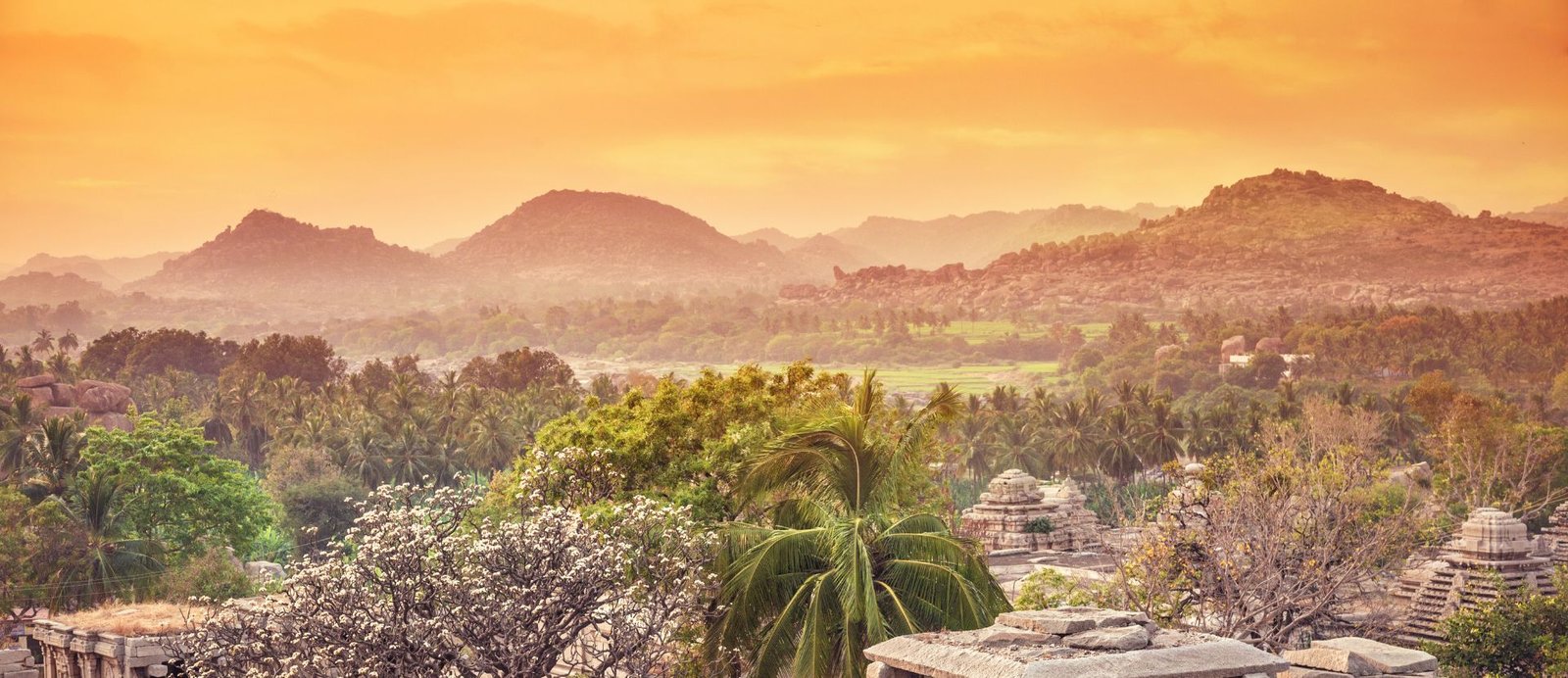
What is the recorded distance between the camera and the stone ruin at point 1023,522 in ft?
200

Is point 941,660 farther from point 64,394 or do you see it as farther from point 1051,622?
point 64,394

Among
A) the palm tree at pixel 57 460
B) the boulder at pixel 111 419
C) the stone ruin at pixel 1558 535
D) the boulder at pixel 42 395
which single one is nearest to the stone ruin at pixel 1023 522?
the stone ruin at pixel 1558 535

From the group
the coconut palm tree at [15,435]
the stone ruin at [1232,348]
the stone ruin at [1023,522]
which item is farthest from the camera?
the stone ruin at [1232,348]

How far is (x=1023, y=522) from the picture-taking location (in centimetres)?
6122

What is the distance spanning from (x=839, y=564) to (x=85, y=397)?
105313mm

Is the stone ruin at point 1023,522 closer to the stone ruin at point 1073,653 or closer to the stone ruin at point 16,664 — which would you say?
the stone ruin at point 16,664

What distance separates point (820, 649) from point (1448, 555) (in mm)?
25803

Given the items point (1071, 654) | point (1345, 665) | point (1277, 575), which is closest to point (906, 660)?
point (1071, 654)

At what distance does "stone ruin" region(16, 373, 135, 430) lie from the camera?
112812 mm

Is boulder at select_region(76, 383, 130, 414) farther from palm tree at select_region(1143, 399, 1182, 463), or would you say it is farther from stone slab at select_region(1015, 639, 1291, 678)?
stone slab at select_region(1015, 639, 1291, 678)

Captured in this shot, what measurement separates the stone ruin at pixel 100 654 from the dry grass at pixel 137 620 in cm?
27

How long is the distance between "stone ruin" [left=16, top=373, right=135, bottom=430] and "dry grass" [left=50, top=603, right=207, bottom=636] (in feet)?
277

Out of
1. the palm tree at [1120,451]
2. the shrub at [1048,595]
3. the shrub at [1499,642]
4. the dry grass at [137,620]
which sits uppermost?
the shrub at [1048,595]

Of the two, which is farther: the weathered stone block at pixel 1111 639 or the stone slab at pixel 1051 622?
the stone slab at pixel 1051 622
